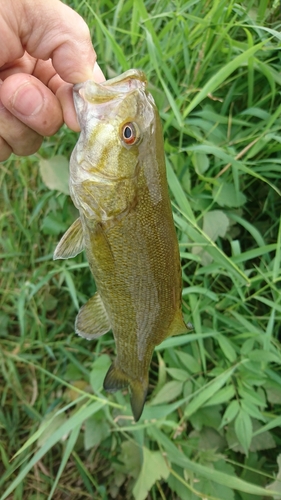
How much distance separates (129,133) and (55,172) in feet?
3.36

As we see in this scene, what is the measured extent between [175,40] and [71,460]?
235cm

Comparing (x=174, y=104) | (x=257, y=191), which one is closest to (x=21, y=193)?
(x=174, y=104)

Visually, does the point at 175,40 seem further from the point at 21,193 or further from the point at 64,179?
the point at 21,193

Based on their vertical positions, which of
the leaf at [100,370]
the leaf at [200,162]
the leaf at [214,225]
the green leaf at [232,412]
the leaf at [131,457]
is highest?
the leaf at [200,162]

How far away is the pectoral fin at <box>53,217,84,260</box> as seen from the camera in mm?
1467

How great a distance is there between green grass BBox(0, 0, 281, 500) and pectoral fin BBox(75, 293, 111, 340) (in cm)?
42

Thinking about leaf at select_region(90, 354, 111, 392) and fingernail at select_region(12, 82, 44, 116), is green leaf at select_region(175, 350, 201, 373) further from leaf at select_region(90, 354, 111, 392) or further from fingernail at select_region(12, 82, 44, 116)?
fingernail at select_region(12, 82, 44, 116)

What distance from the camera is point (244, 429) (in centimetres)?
175

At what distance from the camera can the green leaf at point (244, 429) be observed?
174 centimetres

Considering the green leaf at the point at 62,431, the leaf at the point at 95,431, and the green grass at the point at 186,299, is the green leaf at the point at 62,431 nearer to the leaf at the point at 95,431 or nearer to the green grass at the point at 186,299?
the green grass at the point at 186,299

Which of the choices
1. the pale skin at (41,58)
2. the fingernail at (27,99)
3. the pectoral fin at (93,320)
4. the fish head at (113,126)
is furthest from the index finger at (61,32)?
the pectoral fin at (93,320)

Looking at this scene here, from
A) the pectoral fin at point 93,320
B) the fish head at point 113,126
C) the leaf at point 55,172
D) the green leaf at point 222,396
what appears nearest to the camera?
the fish head at point 113,126

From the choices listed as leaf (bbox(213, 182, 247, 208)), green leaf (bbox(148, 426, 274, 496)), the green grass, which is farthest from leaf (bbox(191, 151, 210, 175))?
green leaf (bbox(148, 426, 274, 496))

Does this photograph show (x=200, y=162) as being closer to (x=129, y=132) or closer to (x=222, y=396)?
(x=129, y=132)
